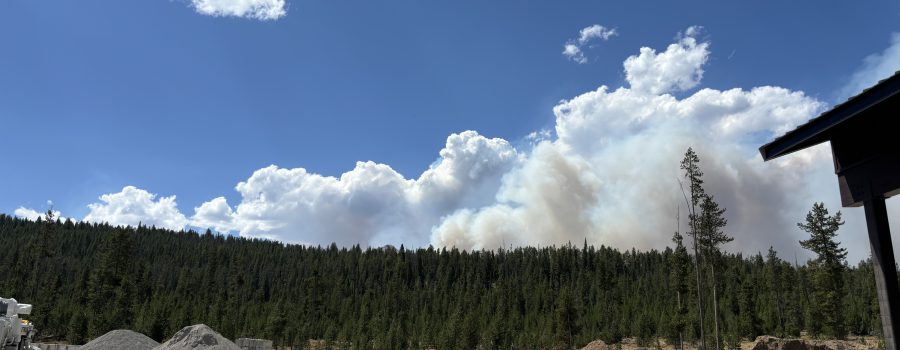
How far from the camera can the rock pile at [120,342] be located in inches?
2046

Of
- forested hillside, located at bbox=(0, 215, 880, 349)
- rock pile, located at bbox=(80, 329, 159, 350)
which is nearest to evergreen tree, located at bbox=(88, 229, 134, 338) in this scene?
forested hillside, located at bbox=(0, 215, 880, 349)

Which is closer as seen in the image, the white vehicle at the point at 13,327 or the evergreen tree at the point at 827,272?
the white vehicle at the point at 13,327

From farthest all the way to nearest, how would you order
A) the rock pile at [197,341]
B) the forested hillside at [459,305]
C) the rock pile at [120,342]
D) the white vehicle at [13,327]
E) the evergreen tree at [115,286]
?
the evergreen tree at [115,286], the forested hillside at [459,305], the rock pile at [120,342], the rock pile at [197,341], the white vehicle at [13,327]

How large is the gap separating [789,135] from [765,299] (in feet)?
347

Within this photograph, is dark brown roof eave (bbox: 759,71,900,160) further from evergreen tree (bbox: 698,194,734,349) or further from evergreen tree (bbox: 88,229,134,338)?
evergreen tree (bbox: 88,229,134,338)

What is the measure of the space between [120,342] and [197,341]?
14.2 metres

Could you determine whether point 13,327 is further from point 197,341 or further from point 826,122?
point 826,122

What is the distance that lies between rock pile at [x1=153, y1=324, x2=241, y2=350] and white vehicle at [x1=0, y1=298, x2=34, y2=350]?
1255cm

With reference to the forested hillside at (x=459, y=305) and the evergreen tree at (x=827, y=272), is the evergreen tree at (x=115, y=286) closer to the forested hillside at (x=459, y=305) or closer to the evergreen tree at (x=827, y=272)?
the forested hillside at (x=459, y=305)

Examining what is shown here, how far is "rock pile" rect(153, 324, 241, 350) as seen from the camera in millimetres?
43531

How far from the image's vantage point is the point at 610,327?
340 feet

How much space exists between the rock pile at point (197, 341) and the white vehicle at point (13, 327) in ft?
41.2

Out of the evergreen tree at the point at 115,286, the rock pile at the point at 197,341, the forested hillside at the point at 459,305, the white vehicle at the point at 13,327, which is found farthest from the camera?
the evergreen tree at the point at 115,286

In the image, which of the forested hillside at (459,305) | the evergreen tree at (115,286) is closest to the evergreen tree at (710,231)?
the forested hillside at (459,305)
